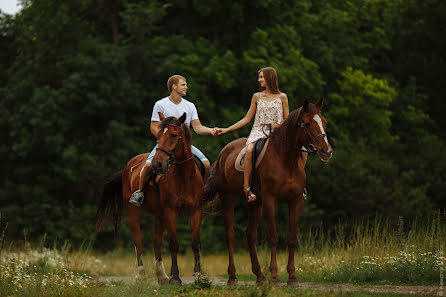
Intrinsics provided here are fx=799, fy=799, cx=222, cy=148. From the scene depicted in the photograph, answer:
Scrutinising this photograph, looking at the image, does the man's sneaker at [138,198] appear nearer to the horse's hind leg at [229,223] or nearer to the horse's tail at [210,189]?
the horse's tail at [210,189]

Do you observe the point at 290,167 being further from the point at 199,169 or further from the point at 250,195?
the point at 199,169

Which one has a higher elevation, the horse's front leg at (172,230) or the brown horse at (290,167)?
the brown horse at (290,167)

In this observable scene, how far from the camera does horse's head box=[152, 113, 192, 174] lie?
38.2 ft

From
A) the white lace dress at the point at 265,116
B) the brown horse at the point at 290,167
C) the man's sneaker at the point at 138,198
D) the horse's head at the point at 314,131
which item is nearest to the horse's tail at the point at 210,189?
the man's sneaker at the point at 138,198

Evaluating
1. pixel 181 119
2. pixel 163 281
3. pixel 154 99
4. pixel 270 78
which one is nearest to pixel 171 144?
pixel 181 119

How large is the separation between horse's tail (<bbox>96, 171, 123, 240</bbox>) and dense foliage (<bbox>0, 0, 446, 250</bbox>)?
44.4 feet

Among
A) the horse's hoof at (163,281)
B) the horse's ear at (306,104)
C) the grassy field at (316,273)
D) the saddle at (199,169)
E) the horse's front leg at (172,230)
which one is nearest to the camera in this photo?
the grassy field at (316,273)

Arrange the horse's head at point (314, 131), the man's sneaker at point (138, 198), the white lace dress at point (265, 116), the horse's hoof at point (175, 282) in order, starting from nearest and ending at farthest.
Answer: the horse's head at point (314, 131)
the horse's hoof at point (175, 282)
the white lace dress at point (265, 116)
the man's sneaker at point (138, 198)

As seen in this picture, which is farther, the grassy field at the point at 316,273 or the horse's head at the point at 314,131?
the horse's head at the point at 314,131

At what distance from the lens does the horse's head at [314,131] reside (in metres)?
11.4

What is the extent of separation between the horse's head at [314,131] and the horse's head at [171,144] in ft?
5.83

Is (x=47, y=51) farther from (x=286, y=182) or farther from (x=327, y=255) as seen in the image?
(x=286, y=182)

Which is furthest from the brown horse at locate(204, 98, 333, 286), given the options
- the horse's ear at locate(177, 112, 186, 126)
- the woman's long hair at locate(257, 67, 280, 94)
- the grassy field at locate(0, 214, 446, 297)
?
the horse's ear at locate(177, 112, 186, 126)

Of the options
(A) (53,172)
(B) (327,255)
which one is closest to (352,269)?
(B) (327,255)
